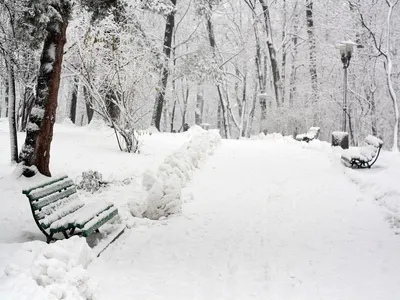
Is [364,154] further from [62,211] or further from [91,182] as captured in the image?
[62,211]

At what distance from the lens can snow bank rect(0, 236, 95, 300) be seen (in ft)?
10.8

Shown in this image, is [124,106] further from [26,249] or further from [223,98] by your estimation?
[223,98]

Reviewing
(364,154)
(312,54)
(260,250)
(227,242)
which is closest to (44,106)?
(227,242)

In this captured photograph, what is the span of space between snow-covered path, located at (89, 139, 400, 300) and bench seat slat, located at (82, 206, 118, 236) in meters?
0.38

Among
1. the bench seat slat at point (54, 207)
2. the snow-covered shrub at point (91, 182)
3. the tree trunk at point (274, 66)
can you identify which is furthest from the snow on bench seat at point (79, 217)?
the tree trunk at point (274, 66)

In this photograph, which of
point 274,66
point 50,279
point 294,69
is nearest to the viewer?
point 50,279

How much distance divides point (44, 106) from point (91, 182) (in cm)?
190

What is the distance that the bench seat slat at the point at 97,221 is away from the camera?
15.8ft

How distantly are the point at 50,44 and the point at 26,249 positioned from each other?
5537 millimetres

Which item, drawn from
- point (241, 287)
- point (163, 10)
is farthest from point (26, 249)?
point (163, 10)

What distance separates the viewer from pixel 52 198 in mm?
5445

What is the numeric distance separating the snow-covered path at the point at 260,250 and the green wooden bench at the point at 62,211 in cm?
47

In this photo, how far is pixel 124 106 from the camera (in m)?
12.4

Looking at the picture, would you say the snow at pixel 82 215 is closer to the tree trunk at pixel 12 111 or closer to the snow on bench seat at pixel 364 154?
the tree trunk at pixel 12 111
